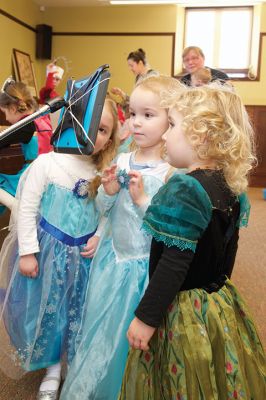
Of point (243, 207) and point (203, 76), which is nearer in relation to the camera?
point (243, 207)

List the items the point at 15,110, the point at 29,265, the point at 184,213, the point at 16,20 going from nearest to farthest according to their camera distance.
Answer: the point at 184,213, the point at 29,265, the point at 15,110, the point at 16,20

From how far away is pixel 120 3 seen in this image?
606 cm

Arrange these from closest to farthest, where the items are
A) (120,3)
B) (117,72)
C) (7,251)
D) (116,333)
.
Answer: (116,333), (7,251), (120,3), (117,72)

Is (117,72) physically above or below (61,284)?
above

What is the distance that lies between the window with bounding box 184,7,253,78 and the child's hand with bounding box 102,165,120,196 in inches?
224

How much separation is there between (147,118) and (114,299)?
50cm

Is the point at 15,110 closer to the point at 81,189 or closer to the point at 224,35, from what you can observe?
the point at 81,189

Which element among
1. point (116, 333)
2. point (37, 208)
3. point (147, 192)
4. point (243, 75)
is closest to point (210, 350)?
point (116, 333)

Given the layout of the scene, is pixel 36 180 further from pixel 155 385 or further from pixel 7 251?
pixel 155 385

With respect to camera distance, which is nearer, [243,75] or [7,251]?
[7,251]

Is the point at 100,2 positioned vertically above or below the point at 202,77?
above

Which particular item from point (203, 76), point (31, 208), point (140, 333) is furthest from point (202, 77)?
point (140, 333)

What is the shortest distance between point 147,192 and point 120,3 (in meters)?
5.74

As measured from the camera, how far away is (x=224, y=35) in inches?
244
